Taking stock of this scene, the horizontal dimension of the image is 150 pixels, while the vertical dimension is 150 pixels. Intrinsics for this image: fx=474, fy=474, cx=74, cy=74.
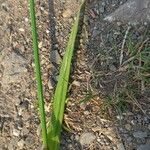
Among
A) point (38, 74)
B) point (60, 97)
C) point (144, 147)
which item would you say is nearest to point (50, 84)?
point (60, 97)

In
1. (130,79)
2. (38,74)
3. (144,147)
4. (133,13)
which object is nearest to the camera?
(38,74)

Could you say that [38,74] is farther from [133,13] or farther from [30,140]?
[133,13]

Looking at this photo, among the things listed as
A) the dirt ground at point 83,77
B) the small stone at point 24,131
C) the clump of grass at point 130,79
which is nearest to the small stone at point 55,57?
the dirt ground at point 83,77

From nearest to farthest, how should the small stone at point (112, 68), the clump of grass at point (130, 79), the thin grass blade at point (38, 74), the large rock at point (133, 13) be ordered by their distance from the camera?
the thin grass blade at point (38, 74) → the clump of grass at point (130, 79) → the small stone at point (112, 68) → the large rock at point (133, 13)

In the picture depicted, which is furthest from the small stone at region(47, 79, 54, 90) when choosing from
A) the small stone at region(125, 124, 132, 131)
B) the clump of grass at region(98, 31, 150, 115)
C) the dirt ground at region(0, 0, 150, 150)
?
the small stone at region(125, 124, 132, 131)

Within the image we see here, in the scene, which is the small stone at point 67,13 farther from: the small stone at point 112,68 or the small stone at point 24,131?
the small stone at point 24,131

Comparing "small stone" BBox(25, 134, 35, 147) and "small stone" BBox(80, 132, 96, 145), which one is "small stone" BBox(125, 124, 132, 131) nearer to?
"small stone" BBox(80, 132, 96, 145)

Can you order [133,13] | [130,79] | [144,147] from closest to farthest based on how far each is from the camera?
[144,147], [130,79], [133,13]

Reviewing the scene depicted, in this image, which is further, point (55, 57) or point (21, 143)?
point (55, 57)
